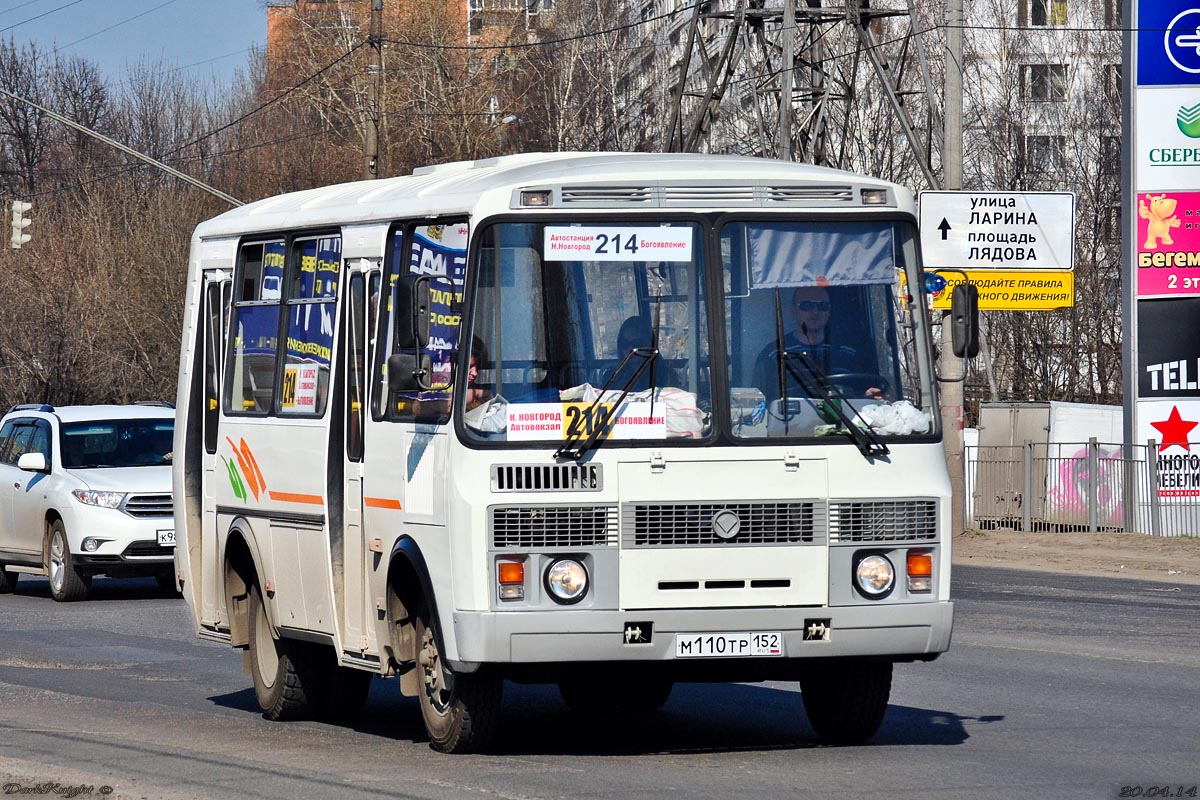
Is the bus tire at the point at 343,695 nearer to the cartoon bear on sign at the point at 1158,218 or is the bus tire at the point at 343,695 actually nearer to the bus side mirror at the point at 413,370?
the bus side mirror at the point at 413,370

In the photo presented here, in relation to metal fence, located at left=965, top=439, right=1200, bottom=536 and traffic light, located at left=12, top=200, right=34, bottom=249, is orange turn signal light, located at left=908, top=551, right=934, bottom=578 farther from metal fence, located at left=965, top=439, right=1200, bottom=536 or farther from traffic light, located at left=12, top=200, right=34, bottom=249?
traffic light, located at left=12, top=200, right=34, bottom=249

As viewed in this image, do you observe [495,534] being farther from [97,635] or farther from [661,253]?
[97,635]

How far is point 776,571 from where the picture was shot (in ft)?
29.5

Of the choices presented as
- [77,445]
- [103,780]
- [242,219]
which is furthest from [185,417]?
[77,445]

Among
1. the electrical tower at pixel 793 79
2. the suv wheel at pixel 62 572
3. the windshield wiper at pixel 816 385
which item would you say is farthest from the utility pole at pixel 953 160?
the windshield wiper at pixel 816 385

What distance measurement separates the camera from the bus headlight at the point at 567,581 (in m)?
8.81

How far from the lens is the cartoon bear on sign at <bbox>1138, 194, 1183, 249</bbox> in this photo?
29.7 m

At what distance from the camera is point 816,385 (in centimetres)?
920

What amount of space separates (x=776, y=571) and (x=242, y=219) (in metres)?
4.34

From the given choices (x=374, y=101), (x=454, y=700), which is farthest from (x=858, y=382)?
(x=374, y=101)

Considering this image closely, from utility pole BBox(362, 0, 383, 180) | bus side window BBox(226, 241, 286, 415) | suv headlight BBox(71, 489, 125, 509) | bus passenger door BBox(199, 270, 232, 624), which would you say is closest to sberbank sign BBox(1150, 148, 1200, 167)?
utility pole BBox(362, 0, 383, 180)

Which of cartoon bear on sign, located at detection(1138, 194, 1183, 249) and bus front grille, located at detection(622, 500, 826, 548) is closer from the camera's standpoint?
bus front grille, located at detection(622, 500, 826, 548)

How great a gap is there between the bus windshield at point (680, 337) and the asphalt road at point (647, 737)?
147cm

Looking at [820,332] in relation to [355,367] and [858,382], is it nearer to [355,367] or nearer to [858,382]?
[858,382]
